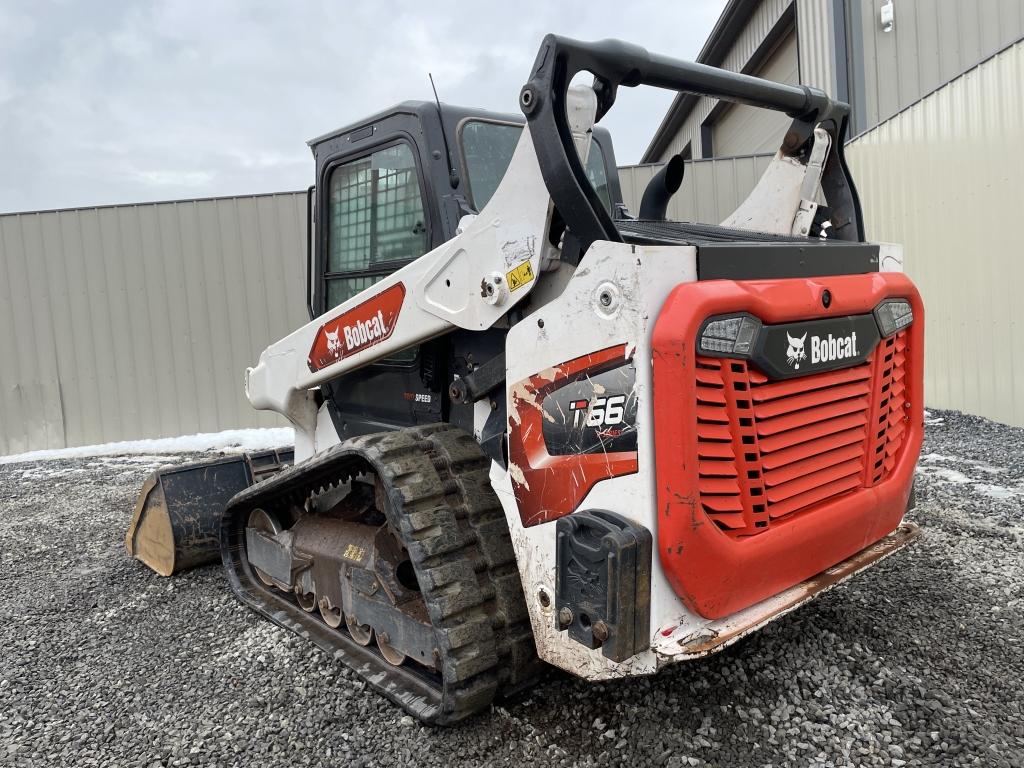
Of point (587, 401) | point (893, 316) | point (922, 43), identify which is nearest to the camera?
point (587, 401)

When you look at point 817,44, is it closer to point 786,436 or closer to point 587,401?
point 786,436

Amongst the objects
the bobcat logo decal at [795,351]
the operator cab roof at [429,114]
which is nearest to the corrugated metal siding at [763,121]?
the operator cab roof at [429,114]

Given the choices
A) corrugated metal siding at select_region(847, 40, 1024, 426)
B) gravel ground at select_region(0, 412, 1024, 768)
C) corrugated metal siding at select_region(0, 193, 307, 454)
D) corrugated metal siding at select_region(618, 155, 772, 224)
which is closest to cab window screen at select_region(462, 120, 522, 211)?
gravel ground at select_region(0, 412, 1024, 768)

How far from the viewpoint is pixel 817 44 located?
1018 cm

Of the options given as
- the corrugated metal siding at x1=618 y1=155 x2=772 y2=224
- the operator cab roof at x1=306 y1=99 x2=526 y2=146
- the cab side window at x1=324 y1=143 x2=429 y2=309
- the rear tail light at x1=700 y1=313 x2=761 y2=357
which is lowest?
the rear tail light at x1=700 y1=313 x2=761 y2=357

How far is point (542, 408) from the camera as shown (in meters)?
2.29

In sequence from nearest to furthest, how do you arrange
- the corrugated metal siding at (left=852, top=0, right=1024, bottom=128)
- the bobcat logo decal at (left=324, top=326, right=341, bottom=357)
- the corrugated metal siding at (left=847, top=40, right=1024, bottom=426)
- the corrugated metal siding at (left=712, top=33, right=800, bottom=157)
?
the bobcat logo decal at (left=324, top=326, right=341, bottom=357)
the corrugated metal siding at (left=847, top=40, right=1024, bottom=426)
the corrugated metal siding at (left=852, top=0, right=1024, bottom=128)
the corrugated metal siding at (left=712, top=33, right=800, bottom=157)

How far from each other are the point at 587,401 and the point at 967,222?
646 cm

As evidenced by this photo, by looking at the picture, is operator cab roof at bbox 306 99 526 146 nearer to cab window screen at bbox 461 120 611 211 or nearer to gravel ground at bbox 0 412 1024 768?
cab window screen at bbox 461 120 611 211

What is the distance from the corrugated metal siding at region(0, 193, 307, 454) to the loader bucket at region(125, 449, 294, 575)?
4.84m

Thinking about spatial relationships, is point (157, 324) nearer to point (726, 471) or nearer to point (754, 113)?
point (726, 471)


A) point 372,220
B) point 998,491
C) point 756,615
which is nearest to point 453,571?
point 756,615

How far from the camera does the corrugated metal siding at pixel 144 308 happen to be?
8.97 meters

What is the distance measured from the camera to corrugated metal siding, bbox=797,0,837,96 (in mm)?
9766
